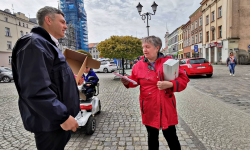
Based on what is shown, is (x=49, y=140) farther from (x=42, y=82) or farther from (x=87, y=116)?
(x=87, y=116)

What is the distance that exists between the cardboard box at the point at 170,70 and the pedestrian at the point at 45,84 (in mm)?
1038

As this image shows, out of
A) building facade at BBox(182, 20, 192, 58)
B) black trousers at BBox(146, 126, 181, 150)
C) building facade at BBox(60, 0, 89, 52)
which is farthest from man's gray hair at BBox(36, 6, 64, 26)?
building facade at BBox(60, 0, 89, 52)

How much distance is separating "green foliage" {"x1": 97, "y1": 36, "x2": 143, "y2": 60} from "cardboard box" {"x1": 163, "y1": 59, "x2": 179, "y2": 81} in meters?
10.4

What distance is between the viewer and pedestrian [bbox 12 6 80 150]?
1134 millimetres

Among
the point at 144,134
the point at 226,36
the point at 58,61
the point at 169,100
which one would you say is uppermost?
the point at 226,36

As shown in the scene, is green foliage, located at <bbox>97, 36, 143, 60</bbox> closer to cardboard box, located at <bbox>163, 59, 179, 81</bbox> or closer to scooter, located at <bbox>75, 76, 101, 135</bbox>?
scooter, located at <bbox>75, 76, 101, 135</bbox>

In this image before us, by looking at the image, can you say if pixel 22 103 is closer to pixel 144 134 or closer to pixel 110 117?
pixel 144 134

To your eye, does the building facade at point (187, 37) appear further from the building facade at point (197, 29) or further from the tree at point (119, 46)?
the tree at point (119, 46)

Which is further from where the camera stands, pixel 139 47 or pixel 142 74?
pixel 139 47

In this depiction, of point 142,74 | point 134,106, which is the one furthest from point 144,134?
point 134,106

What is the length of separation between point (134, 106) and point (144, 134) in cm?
216

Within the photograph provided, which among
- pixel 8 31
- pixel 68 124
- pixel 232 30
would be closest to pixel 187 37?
pixel 232 30

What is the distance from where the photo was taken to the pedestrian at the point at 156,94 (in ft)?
6.72

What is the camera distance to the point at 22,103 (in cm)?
135
